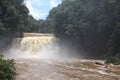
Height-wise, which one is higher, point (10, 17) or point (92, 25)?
point (10, 17)

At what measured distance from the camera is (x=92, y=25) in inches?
1604

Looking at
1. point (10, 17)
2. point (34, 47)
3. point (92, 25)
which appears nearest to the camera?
point (92, 25)

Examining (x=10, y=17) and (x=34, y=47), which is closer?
(x=10, y=17)

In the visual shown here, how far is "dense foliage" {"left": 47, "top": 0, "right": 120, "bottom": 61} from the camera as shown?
37219mm

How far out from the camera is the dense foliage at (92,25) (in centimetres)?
3722

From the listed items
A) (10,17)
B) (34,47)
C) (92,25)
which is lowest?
(34,47)

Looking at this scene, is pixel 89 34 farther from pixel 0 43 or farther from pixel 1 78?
pixel 1 78

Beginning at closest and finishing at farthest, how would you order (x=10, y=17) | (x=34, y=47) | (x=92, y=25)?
(x=92, y=25) < (x=10, y=17) < (x=34, y=47)

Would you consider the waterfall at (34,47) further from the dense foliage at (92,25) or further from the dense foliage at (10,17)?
the dense foliage at (10,17)

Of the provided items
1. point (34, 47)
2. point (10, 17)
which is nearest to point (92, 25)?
point (34, 47)

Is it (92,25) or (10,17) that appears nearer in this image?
(92,25)

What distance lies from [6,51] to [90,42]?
41.0ft

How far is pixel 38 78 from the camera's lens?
1923 cm

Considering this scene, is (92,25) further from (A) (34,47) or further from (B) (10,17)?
(B) (10,17)
